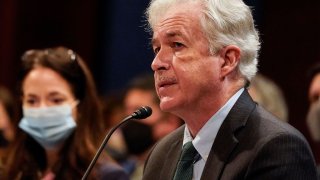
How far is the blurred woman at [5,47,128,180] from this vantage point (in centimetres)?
356

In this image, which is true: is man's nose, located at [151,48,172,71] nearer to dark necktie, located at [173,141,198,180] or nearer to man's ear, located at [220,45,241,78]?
man's ear, located at [220,45,241,78]

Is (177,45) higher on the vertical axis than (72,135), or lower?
higher

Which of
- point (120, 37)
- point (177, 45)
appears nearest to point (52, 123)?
point (177, 45)

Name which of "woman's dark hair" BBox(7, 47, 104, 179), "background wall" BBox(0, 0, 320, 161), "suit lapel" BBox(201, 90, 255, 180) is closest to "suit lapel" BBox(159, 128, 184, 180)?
"suit lapel" BBox(201, 90, 255, 180)

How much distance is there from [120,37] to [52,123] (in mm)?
3258

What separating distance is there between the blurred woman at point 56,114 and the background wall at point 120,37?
1469mm

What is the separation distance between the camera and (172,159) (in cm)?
289

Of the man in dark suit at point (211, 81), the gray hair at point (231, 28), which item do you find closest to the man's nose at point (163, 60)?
the man in dark suit at point (211, 81)

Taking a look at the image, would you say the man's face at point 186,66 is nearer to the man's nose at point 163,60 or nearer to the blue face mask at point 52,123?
the man's nose at point 163,60

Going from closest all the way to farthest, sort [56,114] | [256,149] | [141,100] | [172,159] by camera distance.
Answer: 1. [256,149]
2. [172,159]
3. [56,114]
4. [141,100]

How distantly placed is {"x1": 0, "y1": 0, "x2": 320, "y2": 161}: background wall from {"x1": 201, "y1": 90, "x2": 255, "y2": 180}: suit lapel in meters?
2.46

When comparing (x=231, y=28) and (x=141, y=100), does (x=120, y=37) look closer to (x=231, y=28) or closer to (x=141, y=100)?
(x=141, y=100)

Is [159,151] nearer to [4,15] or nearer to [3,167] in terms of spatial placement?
[3,167]

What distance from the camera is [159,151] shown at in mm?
2986
